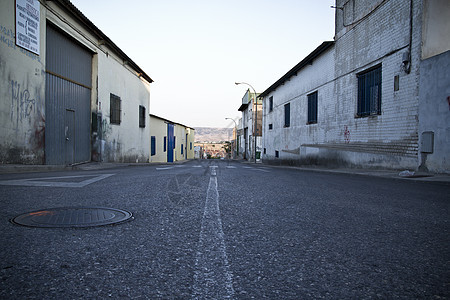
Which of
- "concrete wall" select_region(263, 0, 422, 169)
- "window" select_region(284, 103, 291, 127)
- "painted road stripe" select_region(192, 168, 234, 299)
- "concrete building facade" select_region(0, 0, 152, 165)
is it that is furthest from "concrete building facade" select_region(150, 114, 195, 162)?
"painted road stripe" select_region(192, 168, 234, 299)

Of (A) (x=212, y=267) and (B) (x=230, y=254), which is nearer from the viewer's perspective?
(A) (x=212, y=267)

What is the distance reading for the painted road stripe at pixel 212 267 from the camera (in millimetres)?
1652

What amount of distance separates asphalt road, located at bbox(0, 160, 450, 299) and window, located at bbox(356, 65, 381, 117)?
931 centimetres

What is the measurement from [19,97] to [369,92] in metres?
12.8

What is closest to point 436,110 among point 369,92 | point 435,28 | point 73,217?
point 435,28

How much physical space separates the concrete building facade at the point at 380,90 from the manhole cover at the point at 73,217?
8.96 meters

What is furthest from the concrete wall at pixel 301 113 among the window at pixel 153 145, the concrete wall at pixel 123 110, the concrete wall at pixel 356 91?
the window at pixel 153 145

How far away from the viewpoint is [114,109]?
1794 cm

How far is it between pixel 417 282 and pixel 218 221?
1.81 meters

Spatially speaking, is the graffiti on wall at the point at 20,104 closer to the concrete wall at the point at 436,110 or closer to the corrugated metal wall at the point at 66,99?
the corrugated metal wall at the point at 66,99

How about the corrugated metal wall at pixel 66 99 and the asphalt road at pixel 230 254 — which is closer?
the asphalt road at pixel 230 254

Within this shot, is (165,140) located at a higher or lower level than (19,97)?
lower

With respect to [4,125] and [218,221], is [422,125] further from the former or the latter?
[4,125]

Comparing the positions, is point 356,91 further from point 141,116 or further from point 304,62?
point 141,116
